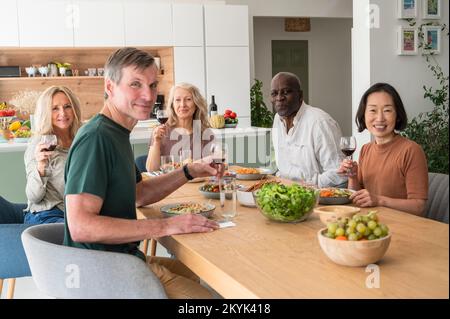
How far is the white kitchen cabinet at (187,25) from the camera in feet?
22.2

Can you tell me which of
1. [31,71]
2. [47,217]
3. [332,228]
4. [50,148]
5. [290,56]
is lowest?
[47,217]

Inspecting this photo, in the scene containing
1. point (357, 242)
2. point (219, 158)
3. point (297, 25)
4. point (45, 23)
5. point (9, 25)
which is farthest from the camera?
point (297, 25)

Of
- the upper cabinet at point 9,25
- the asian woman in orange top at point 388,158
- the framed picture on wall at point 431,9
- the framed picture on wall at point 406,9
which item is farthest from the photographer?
the upper cabinet at point 9,25

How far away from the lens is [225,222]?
196 centimetres

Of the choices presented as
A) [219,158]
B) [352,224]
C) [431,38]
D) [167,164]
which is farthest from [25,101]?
[352,224]

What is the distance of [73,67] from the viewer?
22.9ft

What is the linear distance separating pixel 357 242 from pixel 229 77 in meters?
5.86

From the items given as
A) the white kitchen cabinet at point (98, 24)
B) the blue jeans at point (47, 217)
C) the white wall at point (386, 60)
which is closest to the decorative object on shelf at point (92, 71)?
the white kitchen cabinet at point (98, 24)

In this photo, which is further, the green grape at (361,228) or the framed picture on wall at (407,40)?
the framed picture on wall at (407,40)

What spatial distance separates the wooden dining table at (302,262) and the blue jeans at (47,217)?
1.10 metres

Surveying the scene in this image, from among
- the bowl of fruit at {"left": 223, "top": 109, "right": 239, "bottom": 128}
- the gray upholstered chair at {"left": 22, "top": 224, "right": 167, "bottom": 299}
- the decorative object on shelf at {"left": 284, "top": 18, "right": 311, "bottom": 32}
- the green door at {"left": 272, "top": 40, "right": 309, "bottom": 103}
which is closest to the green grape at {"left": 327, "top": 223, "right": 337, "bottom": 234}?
the gray upholstered chair at {"left": 22, "top": 224, "right": 167, "bottom": 299}

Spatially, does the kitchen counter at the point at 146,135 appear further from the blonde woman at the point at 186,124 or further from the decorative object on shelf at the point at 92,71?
the decorative object on shelf at the point at 92,71

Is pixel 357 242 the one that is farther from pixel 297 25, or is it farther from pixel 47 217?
pixel 297 25

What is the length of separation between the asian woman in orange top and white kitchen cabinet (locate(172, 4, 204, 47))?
4.55 metres
